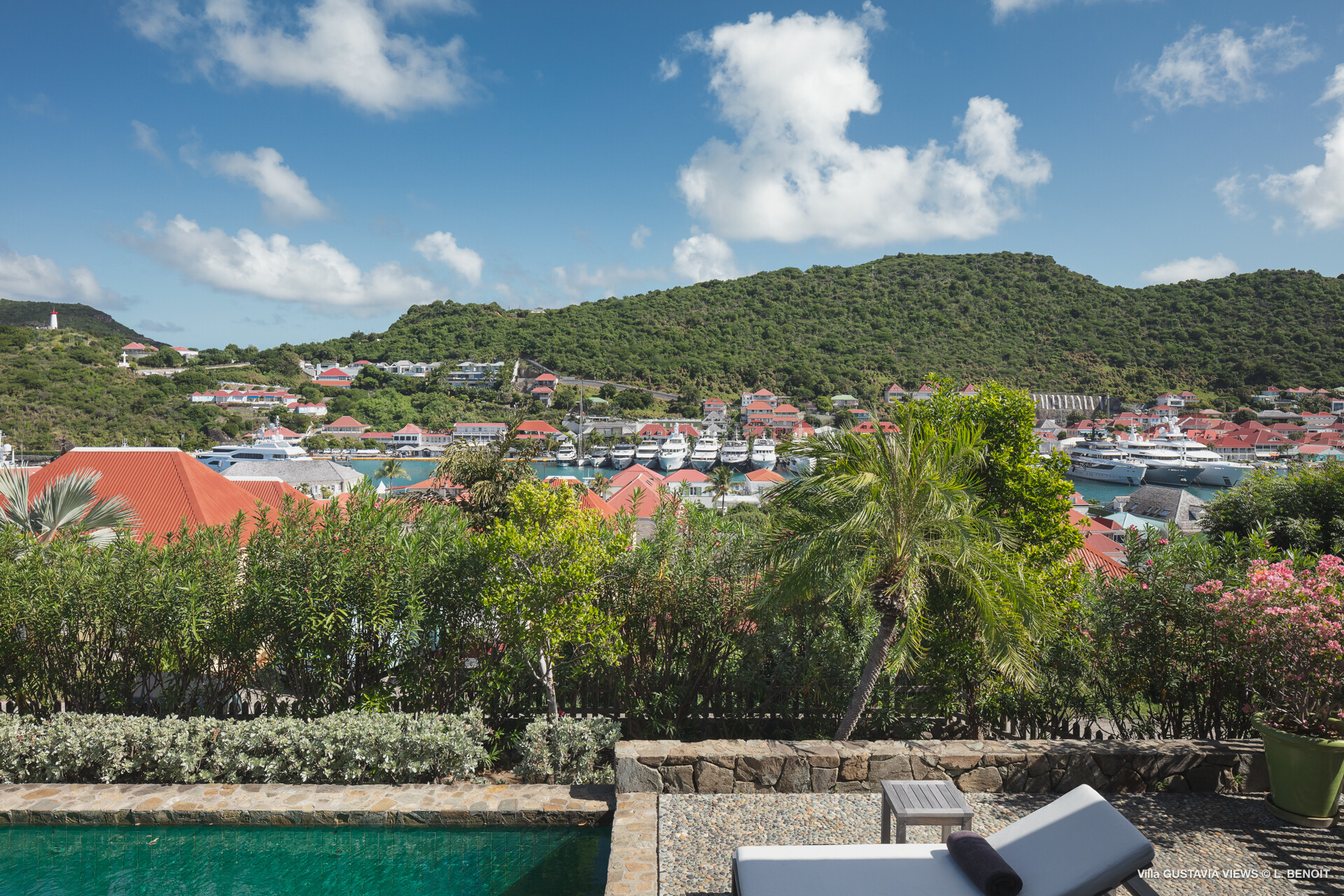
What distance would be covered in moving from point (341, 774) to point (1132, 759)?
5419 mm

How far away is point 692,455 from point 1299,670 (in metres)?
56.6

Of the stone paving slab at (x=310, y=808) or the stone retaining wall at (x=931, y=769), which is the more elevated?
the stone retaining wall at (x=931, y=769)

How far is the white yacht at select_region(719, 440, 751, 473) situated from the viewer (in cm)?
5984

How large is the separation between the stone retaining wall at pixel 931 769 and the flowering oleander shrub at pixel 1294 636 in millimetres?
527

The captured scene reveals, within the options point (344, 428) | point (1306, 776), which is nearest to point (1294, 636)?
point (1306, 776)

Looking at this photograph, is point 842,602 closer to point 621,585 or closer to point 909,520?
point 909,520

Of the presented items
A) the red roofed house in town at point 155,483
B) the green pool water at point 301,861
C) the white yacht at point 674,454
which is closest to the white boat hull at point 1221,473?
the white yacht at point 674,454

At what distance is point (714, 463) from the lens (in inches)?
2399

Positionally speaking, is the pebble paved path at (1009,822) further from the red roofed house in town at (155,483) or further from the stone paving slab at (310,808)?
the red roofed house in town at (155,483)

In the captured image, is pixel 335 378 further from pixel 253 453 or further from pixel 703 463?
pixel 703 463

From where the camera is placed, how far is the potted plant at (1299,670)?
12.5 ft

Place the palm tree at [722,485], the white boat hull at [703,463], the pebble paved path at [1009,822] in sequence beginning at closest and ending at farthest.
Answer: the pebble paved path at [1009,822] → the palm tree at [722,485] → the white boat hull at [703,463]

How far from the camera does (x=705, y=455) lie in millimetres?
60438

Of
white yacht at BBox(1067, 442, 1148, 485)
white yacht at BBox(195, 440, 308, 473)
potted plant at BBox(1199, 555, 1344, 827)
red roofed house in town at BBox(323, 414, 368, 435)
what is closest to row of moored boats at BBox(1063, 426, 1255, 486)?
white yacht at BBox(1067, 442, 1148, 485)
